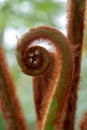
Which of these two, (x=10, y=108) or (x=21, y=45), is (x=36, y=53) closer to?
(x=21, y=45)

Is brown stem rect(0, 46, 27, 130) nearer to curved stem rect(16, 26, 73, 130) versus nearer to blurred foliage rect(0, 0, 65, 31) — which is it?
curved stem rect(16, 26, 73, 130)

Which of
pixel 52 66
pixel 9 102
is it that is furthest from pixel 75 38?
pixel 9 102

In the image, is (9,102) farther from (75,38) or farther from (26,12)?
(26,12)

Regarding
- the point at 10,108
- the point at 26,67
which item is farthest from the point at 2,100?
the point at 26,67

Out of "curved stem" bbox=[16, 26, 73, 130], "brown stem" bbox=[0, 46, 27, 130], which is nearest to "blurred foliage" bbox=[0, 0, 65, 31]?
"brown stem" bbox=[0, 46, 27, 130]

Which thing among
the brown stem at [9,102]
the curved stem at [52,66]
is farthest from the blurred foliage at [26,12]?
the curved stem at [52,66]
